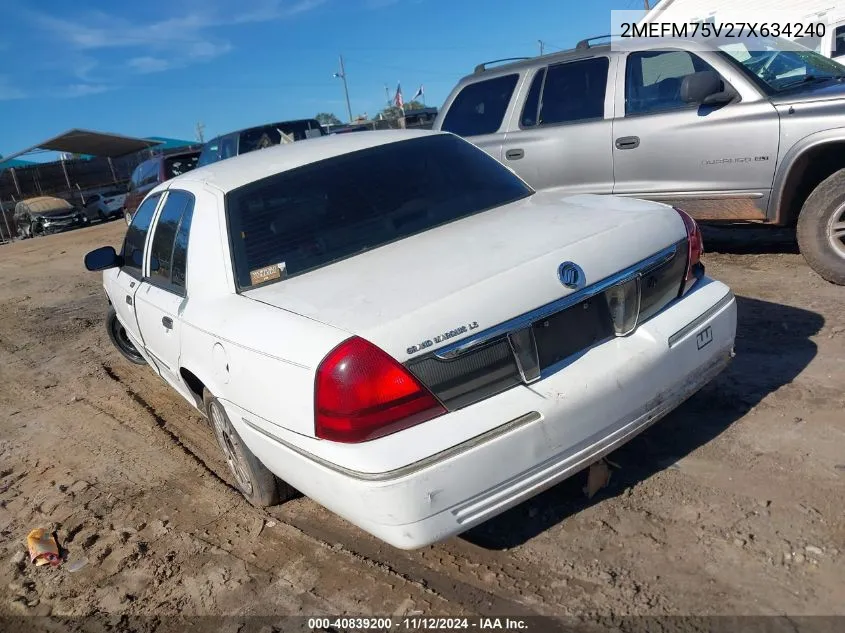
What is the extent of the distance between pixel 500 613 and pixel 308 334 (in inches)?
47.8

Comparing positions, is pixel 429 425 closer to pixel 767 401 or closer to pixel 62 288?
pixel 767 401

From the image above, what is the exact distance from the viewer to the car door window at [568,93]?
6.37 metres

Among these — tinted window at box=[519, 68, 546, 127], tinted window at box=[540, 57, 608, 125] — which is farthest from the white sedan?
tinted window at box=[519, 68, 546, 127]

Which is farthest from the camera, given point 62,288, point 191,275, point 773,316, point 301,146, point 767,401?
point 62,288

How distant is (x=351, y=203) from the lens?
346cm

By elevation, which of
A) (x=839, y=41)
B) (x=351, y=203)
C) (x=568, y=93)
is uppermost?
(x=839, y=41)

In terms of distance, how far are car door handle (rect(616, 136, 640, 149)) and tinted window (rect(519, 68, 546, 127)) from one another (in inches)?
37.4

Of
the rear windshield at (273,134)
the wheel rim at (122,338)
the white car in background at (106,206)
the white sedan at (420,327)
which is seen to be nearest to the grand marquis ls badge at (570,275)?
the white sedan at (420,327)

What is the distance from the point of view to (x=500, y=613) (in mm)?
2576

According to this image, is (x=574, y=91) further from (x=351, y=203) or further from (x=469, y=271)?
(x=469, y=271)

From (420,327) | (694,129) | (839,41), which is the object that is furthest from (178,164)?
(839,41)

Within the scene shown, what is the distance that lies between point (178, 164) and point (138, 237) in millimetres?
12329

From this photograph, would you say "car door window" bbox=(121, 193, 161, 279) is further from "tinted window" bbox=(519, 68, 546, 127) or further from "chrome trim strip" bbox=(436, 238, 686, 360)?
"tinted window" bbox=(519, 68, 546, 127)

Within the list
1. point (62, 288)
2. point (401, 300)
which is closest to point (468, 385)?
point (401, 300)
